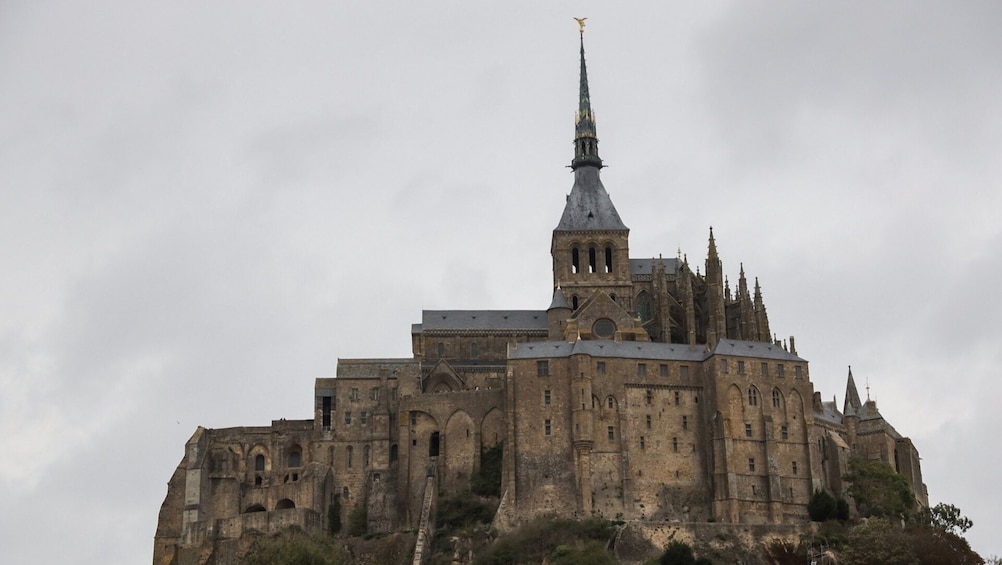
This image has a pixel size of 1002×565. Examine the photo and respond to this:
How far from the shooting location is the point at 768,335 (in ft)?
408

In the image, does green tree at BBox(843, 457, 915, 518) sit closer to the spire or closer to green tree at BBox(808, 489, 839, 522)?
green tree at BBox(808, 489, 839, 522)

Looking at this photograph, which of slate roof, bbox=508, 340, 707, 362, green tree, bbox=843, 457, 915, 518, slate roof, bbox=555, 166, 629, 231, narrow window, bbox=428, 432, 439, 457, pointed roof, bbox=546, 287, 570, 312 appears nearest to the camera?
green tree, bbox=843, 457, 915, 518

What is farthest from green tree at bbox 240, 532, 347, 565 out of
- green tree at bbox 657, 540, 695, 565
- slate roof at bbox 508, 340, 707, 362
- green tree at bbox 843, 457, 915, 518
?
green tree at bbox 843, 457, 915, 518

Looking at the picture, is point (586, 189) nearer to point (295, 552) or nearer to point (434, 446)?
point (434, 446)

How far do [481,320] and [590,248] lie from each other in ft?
34.0

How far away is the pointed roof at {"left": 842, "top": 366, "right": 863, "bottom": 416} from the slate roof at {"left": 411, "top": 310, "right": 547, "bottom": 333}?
22.6 meters

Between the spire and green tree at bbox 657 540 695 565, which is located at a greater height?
the spire

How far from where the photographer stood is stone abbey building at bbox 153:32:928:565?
4355 inches

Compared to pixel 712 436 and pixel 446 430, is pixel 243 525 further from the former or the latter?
pixel 712 436

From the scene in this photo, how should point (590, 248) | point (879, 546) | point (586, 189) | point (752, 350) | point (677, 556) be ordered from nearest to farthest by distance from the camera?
point (879, 546) < point (677, 556) < point (752, 350) < point (590, 248) < point (586, 189)

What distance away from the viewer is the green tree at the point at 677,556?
103 meters

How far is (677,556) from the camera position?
339ft

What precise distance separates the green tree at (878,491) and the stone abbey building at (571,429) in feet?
6.65

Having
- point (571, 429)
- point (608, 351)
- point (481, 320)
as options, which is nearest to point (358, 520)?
point (571, 429)
